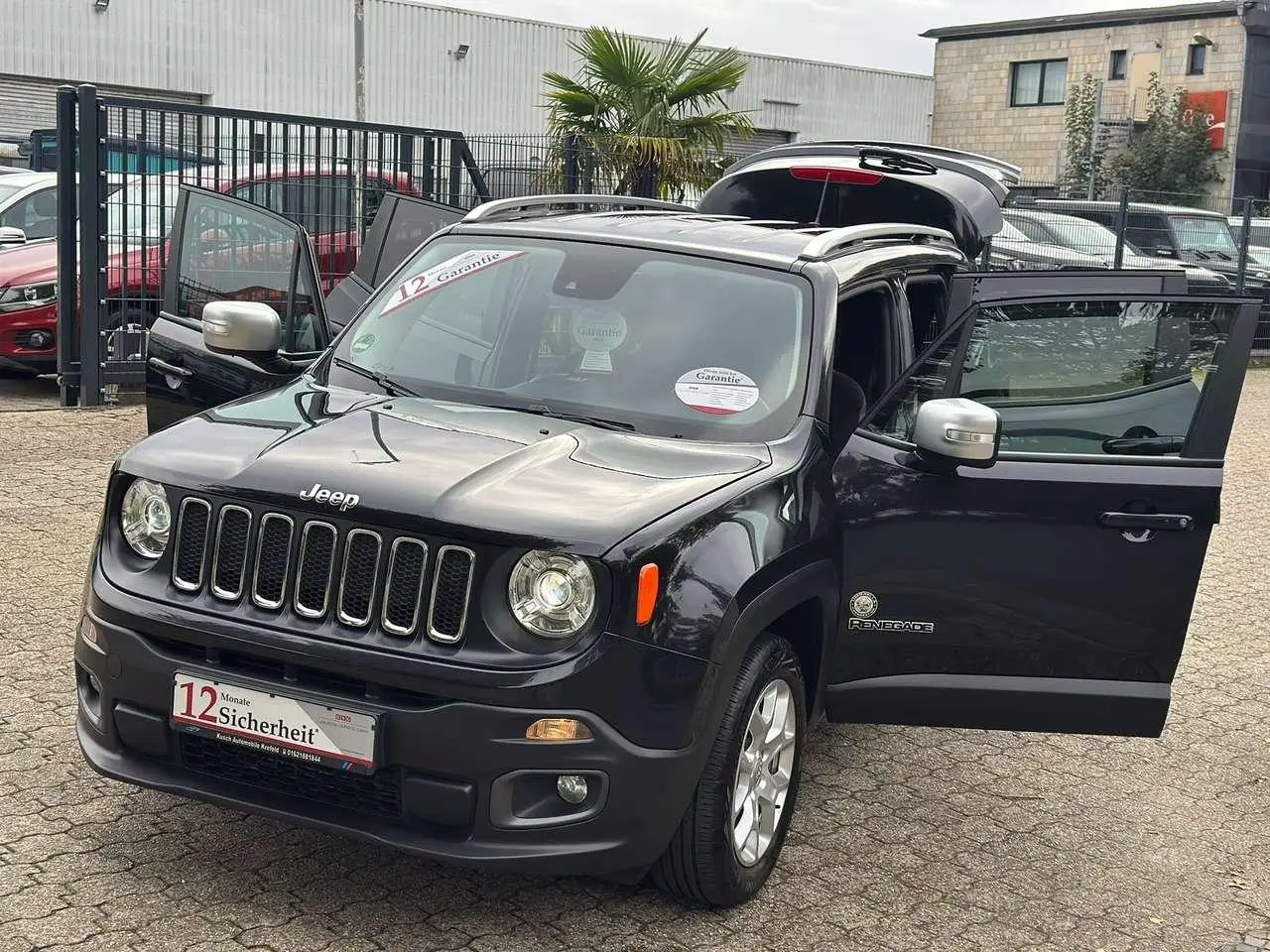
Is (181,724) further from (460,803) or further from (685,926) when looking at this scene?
(685,926)

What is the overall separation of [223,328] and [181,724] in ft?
5.61

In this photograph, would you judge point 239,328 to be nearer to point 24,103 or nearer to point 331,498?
point 331,498

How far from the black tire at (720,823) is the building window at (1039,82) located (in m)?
50.2

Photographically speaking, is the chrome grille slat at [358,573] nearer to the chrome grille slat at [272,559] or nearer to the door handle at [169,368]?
the chrome grille slat at [272,559]

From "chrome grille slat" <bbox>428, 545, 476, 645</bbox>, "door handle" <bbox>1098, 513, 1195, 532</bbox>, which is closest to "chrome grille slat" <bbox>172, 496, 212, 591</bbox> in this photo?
"chrome grille slat" <bbox>428, 545, 476, 645</bbox>

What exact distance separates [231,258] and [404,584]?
3856 millimetres

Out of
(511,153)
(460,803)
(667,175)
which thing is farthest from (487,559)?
(667,175)

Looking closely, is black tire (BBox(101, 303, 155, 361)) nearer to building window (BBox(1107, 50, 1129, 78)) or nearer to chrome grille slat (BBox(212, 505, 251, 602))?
chrome grille slat (BBox(212, 505, 251, 602))

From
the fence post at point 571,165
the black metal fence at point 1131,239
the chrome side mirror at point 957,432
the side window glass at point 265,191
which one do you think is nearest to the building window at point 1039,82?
the black metal fence at point 1131,239

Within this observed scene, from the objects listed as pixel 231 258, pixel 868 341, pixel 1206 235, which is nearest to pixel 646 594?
pixel 868 341

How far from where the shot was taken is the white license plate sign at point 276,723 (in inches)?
136

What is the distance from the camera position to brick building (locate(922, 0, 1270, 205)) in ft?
151

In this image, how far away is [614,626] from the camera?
11.3 feet

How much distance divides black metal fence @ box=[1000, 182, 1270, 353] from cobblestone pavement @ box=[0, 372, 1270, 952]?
481 inches
